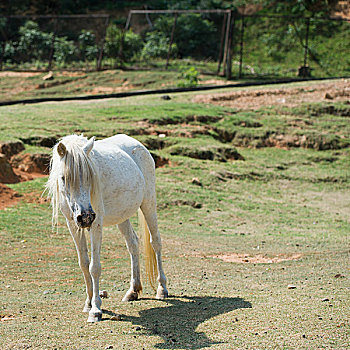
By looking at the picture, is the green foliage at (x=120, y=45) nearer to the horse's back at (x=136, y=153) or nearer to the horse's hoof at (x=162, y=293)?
the horse's back at (x=136, y=153)

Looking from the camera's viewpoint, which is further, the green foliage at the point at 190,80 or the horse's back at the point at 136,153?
the green foliage at the point at 190,80

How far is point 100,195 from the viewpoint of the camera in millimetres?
5281

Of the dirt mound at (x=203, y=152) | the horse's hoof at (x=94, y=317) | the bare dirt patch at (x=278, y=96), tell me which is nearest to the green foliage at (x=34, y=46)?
the bare dirt patch at (x=278, y=96)

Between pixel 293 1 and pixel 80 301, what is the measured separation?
33.1 m

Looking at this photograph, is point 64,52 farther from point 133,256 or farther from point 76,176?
point 76,176

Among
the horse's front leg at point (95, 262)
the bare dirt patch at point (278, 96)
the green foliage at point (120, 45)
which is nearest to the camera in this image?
the horse's front leg at point (95, 262)

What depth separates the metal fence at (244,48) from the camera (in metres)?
28.4

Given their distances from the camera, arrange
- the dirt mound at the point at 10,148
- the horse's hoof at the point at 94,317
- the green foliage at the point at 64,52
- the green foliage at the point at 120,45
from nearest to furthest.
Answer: the horse's hoof at the point at 94,317
the dirt mound at the point at 10,148
the green foliage at the point at 120,45
the green foliage at the point at 64,52

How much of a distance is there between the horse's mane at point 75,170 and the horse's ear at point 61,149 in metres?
0.02

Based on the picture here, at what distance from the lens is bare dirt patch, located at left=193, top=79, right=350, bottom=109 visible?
19.2m

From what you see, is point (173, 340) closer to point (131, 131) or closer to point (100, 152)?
point (100, 152)

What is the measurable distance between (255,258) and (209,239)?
145 cm

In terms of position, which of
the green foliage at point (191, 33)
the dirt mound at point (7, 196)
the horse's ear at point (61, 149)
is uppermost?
the green foliage at point (191, 33)

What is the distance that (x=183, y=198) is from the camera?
11859 mm
